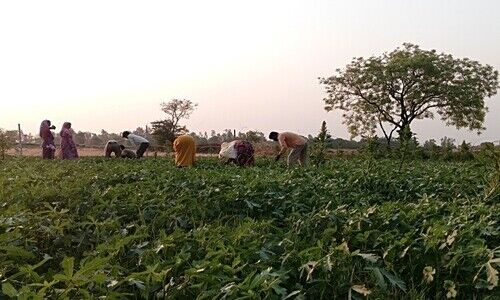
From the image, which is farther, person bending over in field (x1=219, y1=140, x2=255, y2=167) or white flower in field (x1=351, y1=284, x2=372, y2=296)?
person bending over in field (x1=219, y1=140, x2=255, y2=167)

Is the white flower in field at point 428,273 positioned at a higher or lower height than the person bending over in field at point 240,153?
lower

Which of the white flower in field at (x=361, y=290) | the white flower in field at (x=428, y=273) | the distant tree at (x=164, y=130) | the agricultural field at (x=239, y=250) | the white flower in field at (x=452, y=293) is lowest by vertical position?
the white flower in field at (x=452, y=293)

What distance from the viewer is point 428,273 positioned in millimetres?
2912

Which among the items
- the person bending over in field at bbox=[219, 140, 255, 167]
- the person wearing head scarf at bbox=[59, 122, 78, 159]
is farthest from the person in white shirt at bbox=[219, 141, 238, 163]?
the person wearing head scarf at bbox=[59, 122, 78, 159]

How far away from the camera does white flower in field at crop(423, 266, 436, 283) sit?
9.46 feet

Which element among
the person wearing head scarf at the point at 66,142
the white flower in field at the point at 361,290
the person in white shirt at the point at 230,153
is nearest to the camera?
the white flower in field at the point at 361,290

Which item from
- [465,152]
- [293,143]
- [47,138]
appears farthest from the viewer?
[465,152]

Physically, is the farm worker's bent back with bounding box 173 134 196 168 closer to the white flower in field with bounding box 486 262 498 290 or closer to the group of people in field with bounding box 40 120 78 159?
the group of people in field with bounding box 40 120 78 159

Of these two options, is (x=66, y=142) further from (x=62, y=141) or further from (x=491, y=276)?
(x=491, y=276)

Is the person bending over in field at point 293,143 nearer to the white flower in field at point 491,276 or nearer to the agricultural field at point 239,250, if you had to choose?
the agricultural field at point 239,250

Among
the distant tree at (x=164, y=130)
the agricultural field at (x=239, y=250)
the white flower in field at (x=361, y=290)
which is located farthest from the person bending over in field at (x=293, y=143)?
the distant tree at (x=164, y=130)

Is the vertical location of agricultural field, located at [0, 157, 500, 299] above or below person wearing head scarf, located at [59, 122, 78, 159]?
below

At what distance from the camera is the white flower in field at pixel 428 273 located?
9.46ft

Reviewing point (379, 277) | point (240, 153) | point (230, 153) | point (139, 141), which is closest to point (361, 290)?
point (379, 277)
